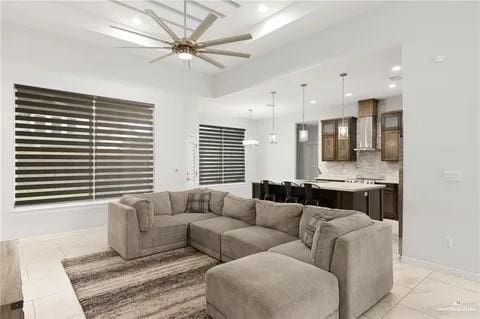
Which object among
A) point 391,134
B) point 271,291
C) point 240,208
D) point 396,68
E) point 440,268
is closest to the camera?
point 271,291

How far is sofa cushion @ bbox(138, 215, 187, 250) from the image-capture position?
3.69 metres

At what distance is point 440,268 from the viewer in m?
3.14

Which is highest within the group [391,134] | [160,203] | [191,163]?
[391,134]

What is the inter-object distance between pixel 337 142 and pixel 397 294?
5268 millimetres

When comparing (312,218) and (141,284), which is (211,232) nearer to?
(141,284)

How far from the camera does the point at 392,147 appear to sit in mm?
6273

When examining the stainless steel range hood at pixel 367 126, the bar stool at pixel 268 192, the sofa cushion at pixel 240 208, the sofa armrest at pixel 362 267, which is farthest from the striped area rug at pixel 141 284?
the stainless steel range hood at pixel 367 126

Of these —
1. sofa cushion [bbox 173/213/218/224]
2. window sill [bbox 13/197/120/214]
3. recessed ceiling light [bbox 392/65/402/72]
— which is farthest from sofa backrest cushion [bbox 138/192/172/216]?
recessed ceiling light [bbox 392/65/402/72]

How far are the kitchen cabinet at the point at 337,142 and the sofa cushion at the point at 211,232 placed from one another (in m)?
4.52

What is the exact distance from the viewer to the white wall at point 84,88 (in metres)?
4.27

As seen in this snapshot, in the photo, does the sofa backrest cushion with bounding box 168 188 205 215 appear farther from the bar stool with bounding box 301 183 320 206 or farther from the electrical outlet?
the electrical outlet

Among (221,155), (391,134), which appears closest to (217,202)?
(391,134)

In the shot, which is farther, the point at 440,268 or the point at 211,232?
the point at 211,232

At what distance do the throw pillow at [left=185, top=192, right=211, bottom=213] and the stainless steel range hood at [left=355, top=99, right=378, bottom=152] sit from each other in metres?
4.38
